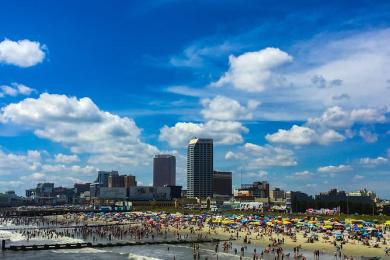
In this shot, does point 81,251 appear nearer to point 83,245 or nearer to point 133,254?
point 83,245

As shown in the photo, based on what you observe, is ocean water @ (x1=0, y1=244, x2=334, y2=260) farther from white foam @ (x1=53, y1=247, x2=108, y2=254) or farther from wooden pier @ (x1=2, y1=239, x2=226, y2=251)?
wooden pier @ (x1=2, y1=239, x2=226, y2=251)

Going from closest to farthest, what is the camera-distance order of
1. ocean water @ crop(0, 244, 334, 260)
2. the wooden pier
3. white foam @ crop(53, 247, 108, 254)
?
ocean water @ crop(0, 244, 334, 260)
white foam @ crop(53, 247, 108, 254)
the wooden pier

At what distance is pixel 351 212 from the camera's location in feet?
509

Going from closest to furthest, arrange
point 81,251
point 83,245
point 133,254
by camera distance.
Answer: point 133,254, point 81,251, point 83,245

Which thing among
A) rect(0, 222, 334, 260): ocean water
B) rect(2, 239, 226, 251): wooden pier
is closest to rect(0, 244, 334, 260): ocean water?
rect(0, 222, 334, 260): ocean water

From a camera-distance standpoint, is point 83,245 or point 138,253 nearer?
point 138,253

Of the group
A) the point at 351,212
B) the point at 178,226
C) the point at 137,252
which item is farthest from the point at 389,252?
the point at 351,212

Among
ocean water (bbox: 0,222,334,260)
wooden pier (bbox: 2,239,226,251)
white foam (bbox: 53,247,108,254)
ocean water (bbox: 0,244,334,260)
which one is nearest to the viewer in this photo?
ocean water (bbox: 0,244,334,260)

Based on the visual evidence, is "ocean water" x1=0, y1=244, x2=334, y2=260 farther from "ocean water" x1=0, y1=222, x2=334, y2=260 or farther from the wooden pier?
A: the wooden pier

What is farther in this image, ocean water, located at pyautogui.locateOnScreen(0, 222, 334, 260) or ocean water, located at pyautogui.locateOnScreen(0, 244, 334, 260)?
ocean water, located at pyautogui.locateOnScreen(0, 222, 334, 260)

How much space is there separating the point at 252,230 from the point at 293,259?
43948mm

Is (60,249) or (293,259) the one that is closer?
(293,259)

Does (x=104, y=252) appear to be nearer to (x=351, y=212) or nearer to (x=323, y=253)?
(x=323, y=253)

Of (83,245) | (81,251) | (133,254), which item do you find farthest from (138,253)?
(83,245)
